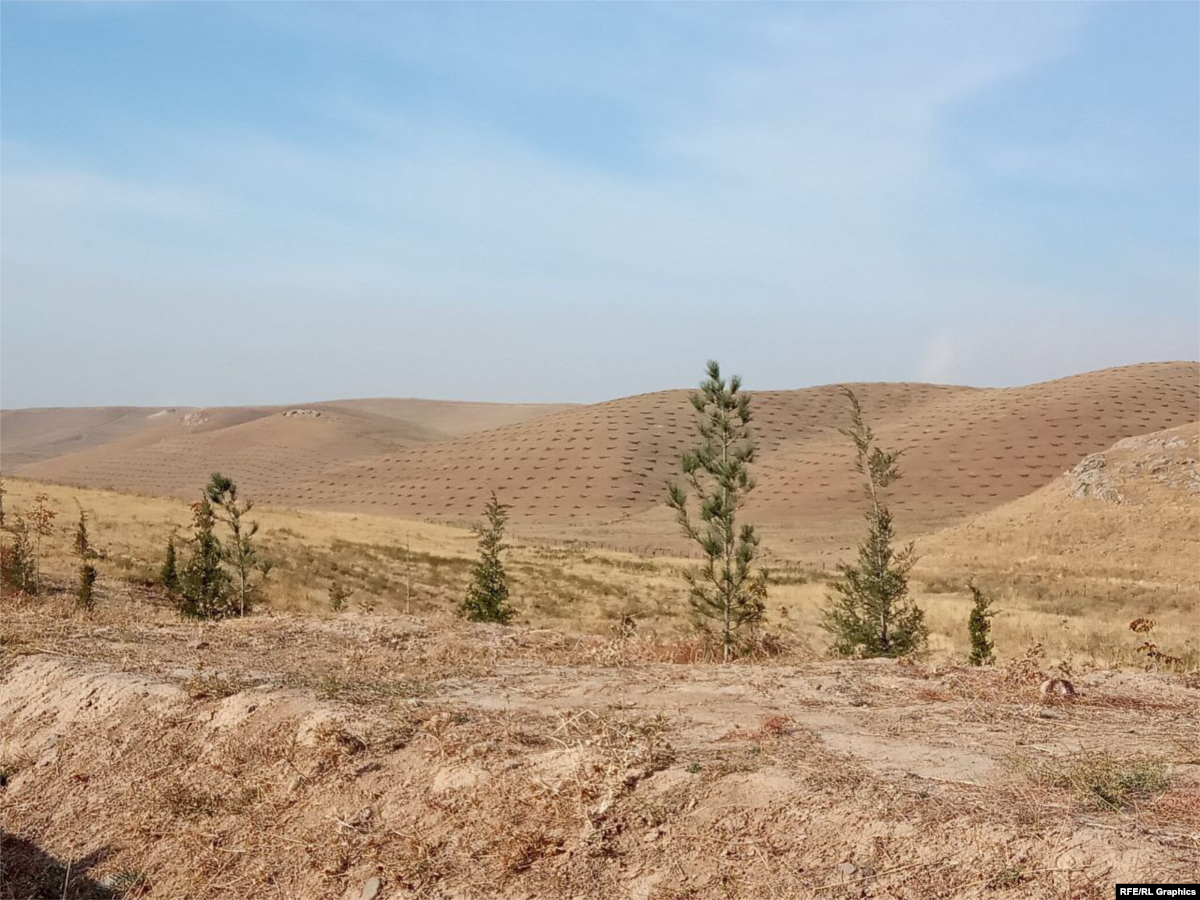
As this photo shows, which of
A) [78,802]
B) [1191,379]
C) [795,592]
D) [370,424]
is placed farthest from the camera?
[370,424]

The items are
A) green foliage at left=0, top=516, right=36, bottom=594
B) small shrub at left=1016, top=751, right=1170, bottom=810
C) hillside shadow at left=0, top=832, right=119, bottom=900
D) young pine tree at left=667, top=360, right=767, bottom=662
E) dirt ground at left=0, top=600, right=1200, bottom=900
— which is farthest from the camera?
green foliage at left=0, top=516, right=36, bottom=594

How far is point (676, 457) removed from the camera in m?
107

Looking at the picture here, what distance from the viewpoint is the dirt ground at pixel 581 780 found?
459 centimetres

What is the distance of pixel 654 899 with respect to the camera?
465 centimetres

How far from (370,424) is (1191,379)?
128 metres

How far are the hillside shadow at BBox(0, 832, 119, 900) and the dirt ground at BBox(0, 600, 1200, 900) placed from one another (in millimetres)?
24

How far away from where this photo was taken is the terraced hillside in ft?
287

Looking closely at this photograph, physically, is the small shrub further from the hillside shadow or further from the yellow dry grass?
the yellow dry grass

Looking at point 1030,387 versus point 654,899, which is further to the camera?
point 1030,387

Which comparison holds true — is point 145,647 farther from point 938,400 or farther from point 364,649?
point 938,400

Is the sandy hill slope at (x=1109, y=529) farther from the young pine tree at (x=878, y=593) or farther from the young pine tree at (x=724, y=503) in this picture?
the young pine tree at (x=724, y=503)

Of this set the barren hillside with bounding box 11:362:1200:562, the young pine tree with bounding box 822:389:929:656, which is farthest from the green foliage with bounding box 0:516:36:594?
the barren hillside with bounding box 11:362:1200:562

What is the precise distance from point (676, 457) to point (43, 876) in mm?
101755

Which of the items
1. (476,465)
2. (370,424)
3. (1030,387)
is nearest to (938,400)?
(1030,387)
